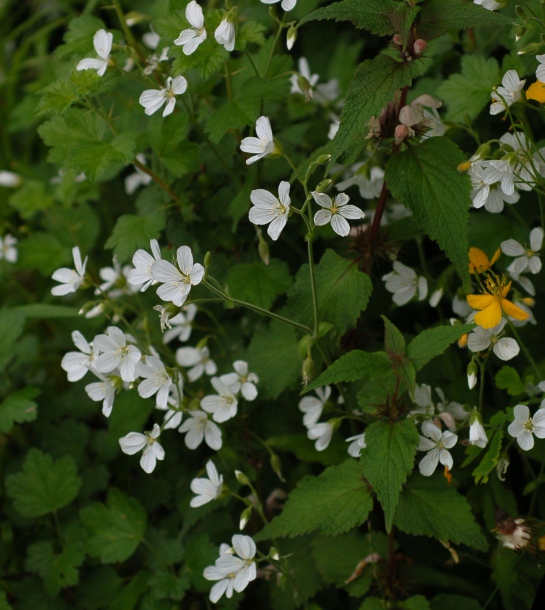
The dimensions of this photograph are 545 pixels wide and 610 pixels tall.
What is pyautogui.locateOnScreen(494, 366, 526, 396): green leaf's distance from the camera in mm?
1683

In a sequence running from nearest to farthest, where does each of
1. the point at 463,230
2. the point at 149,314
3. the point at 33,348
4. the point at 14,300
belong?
the point at 463,230, the point at 149,314, the point at 33,348, the point at 14,300

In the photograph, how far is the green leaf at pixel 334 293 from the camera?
1743 mm

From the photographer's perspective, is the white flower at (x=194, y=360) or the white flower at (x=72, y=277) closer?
the white flower at (x=72, y=277)

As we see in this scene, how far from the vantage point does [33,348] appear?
273cm

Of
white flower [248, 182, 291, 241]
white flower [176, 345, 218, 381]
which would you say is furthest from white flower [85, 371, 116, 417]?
white flower [248, 182, 291, 241]

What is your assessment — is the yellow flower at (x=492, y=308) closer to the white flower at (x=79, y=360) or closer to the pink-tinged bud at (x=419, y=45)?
the pink-tinged bud at (x=419, y=45)

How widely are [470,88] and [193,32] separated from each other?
0.81 meters

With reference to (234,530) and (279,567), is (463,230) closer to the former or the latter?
(279,567)

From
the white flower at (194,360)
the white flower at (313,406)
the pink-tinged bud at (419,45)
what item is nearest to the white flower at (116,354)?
the white flower at (194,360)

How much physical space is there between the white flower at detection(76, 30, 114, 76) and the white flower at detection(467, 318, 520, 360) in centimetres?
121

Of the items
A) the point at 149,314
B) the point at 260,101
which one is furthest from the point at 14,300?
the point at 260,101

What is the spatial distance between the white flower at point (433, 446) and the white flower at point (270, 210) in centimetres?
59

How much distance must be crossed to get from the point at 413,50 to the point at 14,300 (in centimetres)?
221

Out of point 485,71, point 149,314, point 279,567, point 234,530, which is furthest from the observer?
point 149,314
